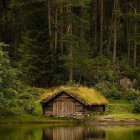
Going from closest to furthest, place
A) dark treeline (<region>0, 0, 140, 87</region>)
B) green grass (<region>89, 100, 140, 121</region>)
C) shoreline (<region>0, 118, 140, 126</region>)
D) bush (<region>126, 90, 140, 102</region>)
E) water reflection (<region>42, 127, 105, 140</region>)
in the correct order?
water reflection (<region>42, 127, 105, 140</region>), shoreline (<region>0, 118, 140, 126</region>), green grass (<region>89, 100, 140, 121</region>), bush (<region>126, 90, 140, 102</region>), dark treeline (<region>0, 0, 140, 87</region>)

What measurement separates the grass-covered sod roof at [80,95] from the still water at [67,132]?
7429mm

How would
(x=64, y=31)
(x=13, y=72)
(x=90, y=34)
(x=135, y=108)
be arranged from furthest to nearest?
1. (x=90, y=34)
2. (x=64, y=31)
3. (x=135, y=108)
4. (x=13, y=72)

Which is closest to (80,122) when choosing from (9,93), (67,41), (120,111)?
(120,111)

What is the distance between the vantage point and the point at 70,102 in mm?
85688

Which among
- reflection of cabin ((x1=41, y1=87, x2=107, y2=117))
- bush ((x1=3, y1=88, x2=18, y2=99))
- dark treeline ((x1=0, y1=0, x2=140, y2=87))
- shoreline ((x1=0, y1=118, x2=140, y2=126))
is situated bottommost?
shoreline ((x1=0, y1=118, x2=140, y2=126))

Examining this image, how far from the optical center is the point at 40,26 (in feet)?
A: 347

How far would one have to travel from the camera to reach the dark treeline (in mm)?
99812

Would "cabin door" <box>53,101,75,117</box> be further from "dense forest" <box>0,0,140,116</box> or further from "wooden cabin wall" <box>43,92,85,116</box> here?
"dense forest" <box>0,0,140,116</box>

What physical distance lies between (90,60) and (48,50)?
6838mm

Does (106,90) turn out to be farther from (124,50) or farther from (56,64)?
(124,50)

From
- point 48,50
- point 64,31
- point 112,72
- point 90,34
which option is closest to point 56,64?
point 48,50

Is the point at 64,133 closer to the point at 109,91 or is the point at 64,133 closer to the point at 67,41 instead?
the point at 109,91

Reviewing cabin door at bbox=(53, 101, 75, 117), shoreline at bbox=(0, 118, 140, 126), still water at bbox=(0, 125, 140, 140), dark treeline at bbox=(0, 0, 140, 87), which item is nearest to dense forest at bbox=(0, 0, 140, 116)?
dark treeline at bbox=(0, 0, 140, 87)

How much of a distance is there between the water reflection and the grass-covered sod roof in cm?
1083
